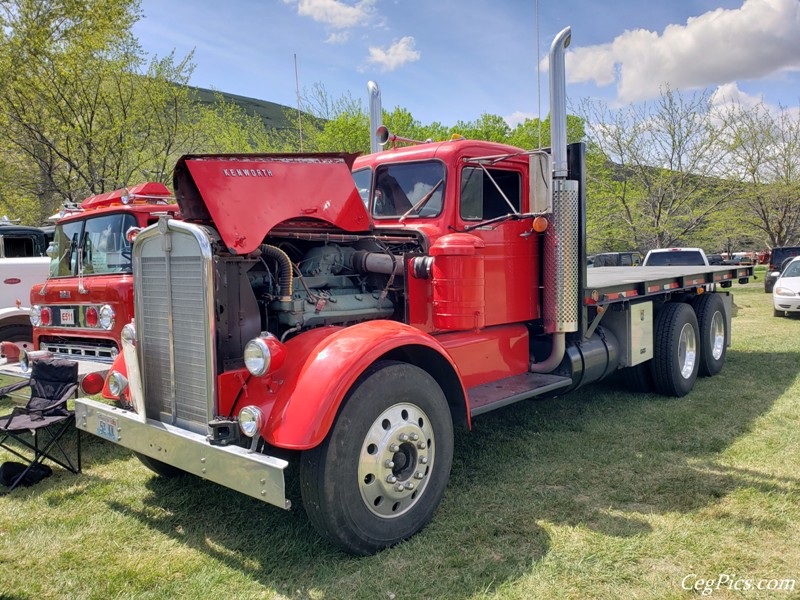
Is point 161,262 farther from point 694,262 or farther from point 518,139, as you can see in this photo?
point 518,139

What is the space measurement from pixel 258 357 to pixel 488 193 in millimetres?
2519

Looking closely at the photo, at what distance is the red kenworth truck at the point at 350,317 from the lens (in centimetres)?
324

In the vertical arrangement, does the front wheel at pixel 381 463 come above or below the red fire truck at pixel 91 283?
below

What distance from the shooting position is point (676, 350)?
6.87 meters

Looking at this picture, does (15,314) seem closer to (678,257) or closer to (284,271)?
(284,271)

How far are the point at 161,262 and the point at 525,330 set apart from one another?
120 inches

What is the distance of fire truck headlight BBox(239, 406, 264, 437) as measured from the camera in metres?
3.15

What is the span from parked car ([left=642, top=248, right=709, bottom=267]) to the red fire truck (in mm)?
11797

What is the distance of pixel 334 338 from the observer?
350cm

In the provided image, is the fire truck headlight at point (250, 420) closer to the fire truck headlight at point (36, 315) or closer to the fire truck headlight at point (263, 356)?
the fire truck headlight at point (263, 356)

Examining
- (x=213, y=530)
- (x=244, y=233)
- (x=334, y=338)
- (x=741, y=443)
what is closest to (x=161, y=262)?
(x=244, y=233)

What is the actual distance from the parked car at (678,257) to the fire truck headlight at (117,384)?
12807mm

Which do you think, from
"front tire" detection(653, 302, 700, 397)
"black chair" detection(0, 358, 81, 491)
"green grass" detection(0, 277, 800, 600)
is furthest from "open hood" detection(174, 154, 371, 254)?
"front tire" detection(653, 302, 700, 397)

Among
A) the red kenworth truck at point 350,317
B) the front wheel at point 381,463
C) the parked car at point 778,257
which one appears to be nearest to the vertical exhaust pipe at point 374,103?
the red kenworth truck at point 350,317
